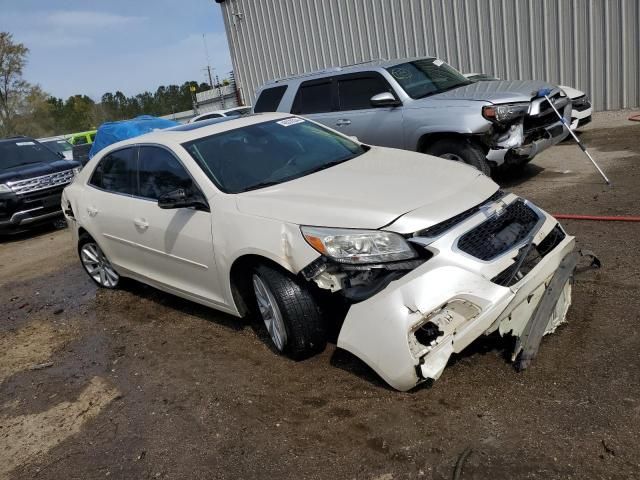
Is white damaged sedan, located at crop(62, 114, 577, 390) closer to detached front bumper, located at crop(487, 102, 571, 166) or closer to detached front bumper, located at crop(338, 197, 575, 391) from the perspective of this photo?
detached front bumper, located at crop(338, 197, 575, 391)

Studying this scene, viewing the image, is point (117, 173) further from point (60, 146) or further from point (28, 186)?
point (60, 146)

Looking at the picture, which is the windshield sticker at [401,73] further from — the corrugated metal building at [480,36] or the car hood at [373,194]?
the corrugated metal building at [480,36]

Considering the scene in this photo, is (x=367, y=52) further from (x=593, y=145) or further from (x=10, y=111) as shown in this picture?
(x=10, y=111)

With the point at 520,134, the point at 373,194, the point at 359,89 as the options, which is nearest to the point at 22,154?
the point at 359,89

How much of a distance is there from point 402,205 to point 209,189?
1.44m

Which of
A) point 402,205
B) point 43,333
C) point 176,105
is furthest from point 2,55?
point 402,205

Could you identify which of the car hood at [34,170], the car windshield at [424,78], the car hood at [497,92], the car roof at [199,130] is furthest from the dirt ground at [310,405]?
the car hood at [34,170]

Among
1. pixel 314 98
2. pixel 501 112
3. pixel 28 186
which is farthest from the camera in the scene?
pixel 28 186

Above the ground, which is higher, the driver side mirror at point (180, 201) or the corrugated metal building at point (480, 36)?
the corrugated metal building at point (480, 36)

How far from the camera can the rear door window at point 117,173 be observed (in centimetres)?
484

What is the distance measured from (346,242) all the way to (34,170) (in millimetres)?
8730

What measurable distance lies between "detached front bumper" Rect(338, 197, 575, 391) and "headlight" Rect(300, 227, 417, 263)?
0.16 meters

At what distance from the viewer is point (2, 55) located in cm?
3975

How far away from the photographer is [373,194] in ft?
11.2
